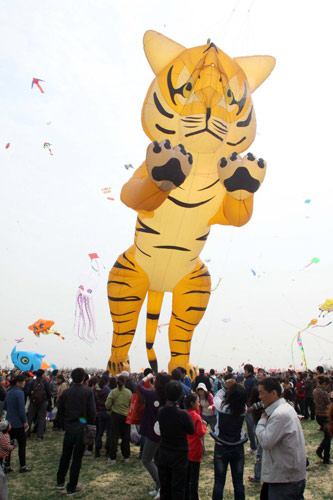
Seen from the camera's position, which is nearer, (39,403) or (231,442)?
(231,442)

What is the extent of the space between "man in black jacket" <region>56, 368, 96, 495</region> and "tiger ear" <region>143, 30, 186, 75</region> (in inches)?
221

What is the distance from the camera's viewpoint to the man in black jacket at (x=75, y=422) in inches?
180

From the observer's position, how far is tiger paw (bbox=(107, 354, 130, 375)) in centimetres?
883

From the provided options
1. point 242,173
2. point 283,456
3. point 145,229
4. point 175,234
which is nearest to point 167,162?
point 242,173

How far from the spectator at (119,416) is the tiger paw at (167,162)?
9.97ft

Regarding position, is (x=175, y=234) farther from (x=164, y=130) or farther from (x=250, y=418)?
(x=250, y=418)

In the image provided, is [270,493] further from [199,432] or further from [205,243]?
[205,243]

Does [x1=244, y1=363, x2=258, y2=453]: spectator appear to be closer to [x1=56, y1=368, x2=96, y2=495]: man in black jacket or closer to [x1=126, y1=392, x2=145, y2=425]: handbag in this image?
[x1=126, y1=392, x2=145, y2=425]: handbag

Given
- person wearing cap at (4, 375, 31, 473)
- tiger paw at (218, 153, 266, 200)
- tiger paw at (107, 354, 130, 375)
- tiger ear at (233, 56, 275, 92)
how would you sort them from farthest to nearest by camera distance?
tiger paw at (107, 354, 130, 375)
tiger ear at (233, 56, 275, 92)
tiger paw at (218, 153, 266, 200)
person wearing cap at (4, 375, 31, 473)

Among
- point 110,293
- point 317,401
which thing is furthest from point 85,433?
point 110,293

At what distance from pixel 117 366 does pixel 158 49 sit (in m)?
6.31

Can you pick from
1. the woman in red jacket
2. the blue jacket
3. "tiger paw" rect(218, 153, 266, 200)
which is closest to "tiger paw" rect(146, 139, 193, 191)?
"tiger paw" rect(218, 153, 266, 200)

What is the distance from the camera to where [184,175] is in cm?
639

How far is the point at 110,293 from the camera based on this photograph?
892 cm
